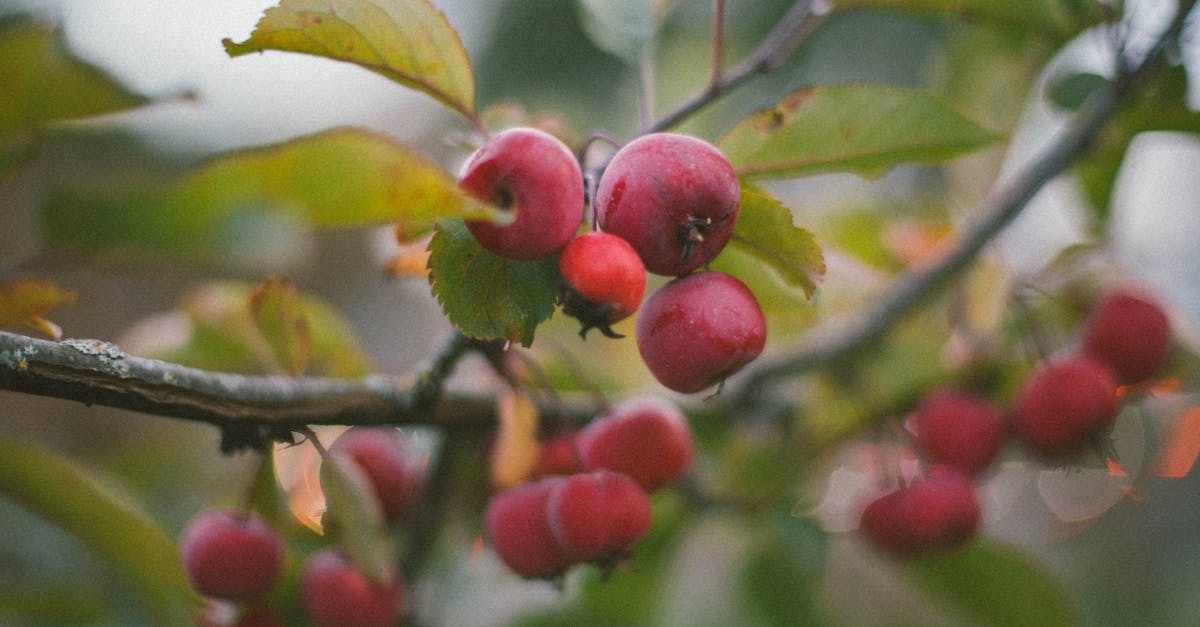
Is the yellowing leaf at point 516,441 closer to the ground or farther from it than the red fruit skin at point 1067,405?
farther from it

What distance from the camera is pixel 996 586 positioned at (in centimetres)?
137

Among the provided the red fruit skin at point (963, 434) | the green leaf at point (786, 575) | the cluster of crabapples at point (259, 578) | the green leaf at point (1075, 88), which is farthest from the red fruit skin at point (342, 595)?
the green leaf at point (1075, 88)

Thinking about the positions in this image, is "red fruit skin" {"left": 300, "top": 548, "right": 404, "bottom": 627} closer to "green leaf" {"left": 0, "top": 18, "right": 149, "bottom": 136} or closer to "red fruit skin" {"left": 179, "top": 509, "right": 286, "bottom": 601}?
"red fruit skin" {"left": 179, "top": 509, "right": 286, "bottom": 601}

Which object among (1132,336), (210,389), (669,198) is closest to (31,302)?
(210,389)

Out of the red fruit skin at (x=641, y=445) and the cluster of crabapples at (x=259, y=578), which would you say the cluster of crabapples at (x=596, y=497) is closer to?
the red fruit skin at (x=641, y=445)

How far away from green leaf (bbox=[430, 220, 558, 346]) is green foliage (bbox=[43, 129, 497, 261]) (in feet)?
0.10

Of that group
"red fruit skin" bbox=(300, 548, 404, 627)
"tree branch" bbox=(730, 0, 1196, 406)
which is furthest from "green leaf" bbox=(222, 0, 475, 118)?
"tree branch" bbox=(730, 0, 1196, 406)

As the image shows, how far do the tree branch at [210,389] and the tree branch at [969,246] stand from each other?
2.25ft

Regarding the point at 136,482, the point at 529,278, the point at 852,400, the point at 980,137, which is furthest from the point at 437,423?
the point at 136,482

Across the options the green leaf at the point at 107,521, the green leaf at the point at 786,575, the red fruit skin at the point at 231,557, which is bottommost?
the green leaf at the point at 786,575

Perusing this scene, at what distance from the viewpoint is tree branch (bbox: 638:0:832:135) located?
72 centimetres

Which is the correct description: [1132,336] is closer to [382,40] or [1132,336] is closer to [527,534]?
[527,534]

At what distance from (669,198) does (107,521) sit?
647 millimetres

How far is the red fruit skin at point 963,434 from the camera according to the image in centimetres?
114
